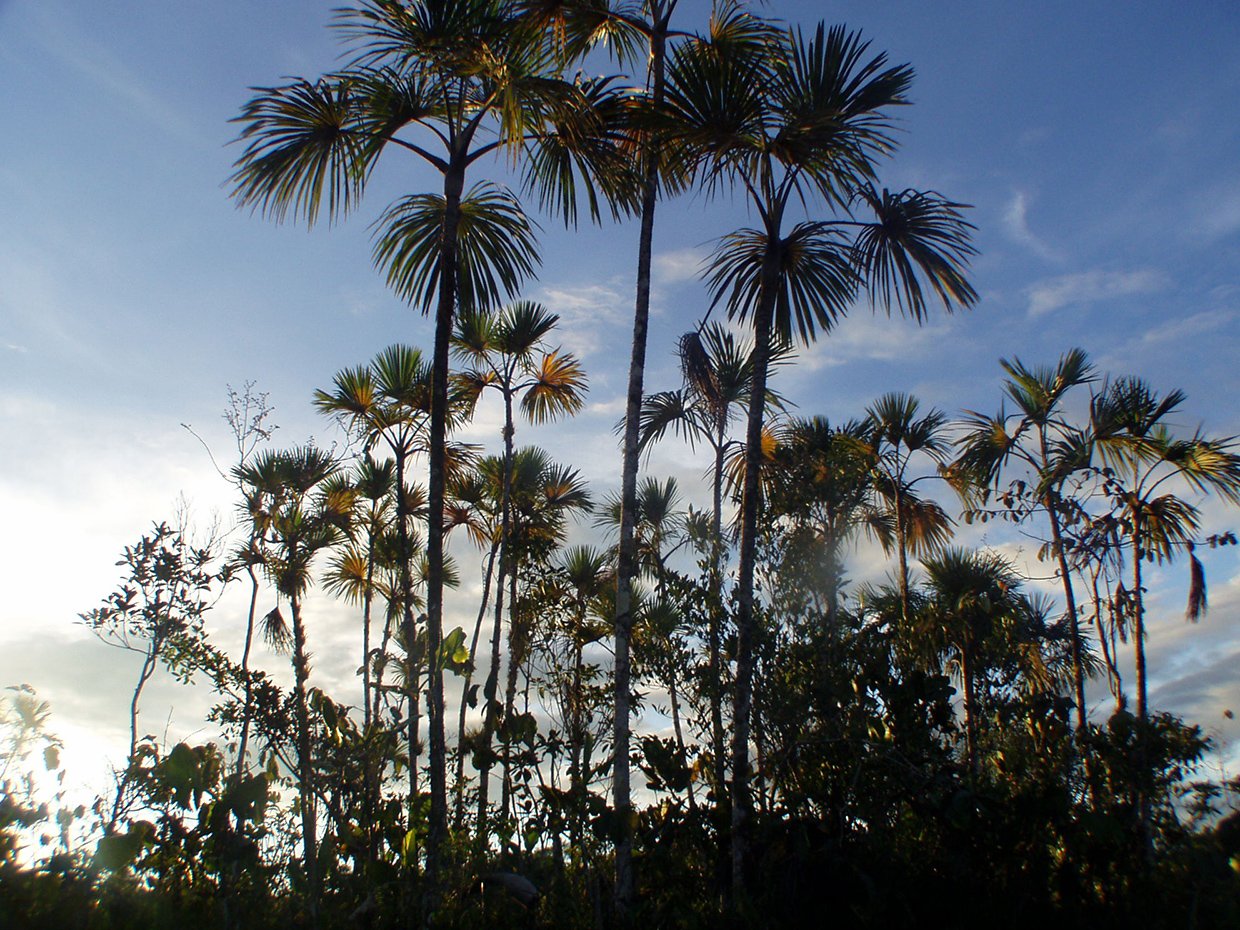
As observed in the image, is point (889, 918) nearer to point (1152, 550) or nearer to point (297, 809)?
point (297, 809)

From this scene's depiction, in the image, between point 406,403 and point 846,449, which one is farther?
point 406,403

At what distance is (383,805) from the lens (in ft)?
31.1

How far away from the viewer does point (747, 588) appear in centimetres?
906

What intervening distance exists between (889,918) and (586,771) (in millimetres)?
3056

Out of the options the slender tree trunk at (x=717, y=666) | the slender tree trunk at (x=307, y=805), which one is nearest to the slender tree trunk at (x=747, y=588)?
the slender tree trunk at (x=717, y=666)

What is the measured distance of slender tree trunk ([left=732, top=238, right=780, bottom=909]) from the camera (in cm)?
829

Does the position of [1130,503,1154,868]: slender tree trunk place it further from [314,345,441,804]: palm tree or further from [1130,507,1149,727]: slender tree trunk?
[314,345,441,804]: palm tree

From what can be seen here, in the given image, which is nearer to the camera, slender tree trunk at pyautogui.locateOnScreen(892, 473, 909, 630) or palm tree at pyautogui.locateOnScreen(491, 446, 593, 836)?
palm tree at pyautogui.locateOnScreen(491, 446, 593, 836)

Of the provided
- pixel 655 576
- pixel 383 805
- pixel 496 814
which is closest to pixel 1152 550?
pixel 655 576

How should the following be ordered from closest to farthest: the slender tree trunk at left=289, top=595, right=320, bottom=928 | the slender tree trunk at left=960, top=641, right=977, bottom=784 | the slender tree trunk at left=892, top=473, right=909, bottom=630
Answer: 1. the slender tree trunk at left=289, top=595, right=320, bottom=928
2. the slender tree trunk at left=960, top=641, right=977, bottom=784
3. the slender tree trunk at left=892, top=473, right=909, bottom=630

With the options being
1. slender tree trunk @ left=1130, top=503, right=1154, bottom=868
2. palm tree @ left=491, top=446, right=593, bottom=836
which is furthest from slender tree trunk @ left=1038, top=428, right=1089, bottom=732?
palm tree @ left=491, top=446, right=593, bottom=836

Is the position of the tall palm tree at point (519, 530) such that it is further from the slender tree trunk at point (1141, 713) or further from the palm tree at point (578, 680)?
the slender tree trunk at point (1141, 713)

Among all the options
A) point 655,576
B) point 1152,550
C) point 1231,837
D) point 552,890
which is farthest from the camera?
point 1152,550

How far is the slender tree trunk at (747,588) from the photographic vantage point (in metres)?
8.29
